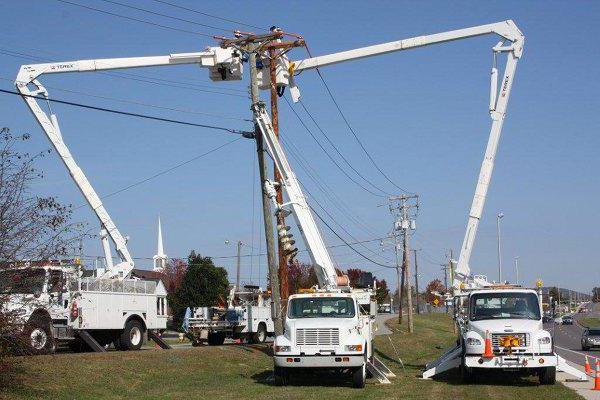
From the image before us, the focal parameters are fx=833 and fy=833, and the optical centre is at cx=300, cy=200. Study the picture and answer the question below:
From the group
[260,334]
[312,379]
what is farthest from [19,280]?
[260,334]

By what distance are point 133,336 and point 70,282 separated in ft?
14.2

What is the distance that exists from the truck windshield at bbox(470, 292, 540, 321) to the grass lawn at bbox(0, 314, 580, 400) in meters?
1.80

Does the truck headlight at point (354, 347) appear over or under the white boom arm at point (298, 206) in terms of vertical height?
under

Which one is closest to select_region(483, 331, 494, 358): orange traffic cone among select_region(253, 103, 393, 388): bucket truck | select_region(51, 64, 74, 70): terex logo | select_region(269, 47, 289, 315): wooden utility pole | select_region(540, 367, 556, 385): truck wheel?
select_region(540, 367, 556, 385): truck wheel

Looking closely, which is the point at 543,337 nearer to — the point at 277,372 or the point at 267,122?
the point at 277,372

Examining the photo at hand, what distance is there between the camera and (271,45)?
2816cm

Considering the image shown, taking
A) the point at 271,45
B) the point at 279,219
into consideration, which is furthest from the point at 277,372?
the point at 271,45

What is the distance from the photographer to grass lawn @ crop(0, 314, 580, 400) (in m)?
17.6

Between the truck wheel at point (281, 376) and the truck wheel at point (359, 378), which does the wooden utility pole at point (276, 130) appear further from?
the truck wheel at point (359, 378)

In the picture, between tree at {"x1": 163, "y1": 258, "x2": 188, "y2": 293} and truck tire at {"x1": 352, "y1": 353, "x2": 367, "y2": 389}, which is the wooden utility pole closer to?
truck tire at {"x1": 352, "y1": 353, "x2": 367, "y2": 389}

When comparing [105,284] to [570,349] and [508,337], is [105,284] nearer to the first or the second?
[508,337]

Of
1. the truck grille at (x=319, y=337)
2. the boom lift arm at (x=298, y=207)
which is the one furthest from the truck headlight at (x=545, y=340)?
the boom lift arm at (x=298, y=207)

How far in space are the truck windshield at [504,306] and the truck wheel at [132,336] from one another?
439 inches

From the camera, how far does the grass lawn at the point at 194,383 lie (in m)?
17.6
